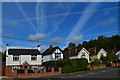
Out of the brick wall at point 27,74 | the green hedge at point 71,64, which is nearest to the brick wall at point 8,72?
the brick wall at point 27,74

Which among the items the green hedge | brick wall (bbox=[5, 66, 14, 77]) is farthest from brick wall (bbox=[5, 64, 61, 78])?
the green hedge

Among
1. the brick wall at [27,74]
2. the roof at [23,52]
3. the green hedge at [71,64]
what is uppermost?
the roof at [23,52]

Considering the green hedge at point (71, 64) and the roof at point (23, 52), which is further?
the roof at point (23, 52)

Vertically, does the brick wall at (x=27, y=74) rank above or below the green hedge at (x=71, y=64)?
below

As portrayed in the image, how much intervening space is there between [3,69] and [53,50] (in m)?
18.5

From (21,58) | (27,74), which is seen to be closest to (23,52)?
(21,58)

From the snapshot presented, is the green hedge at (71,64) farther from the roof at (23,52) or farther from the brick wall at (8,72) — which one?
the brick wall at (8,72)

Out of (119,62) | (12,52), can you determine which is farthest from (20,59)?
(119,62)

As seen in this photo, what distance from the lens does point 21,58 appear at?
133ft

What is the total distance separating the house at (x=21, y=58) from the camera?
1539 inches

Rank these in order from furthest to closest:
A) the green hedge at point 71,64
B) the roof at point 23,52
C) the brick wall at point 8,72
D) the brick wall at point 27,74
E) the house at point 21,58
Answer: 1. the roof at point 23,52
2. the house at point 21,58
3. the green hedge at point 71,64
4. the brick wall at point 8,72
5. the brick wall at point 27,74

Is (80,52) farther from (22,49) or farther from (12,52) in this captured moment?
(12,52)

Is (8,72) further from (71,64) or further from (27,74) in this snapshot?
(71,64)

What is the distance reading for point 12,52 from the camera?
3947 centimetres
